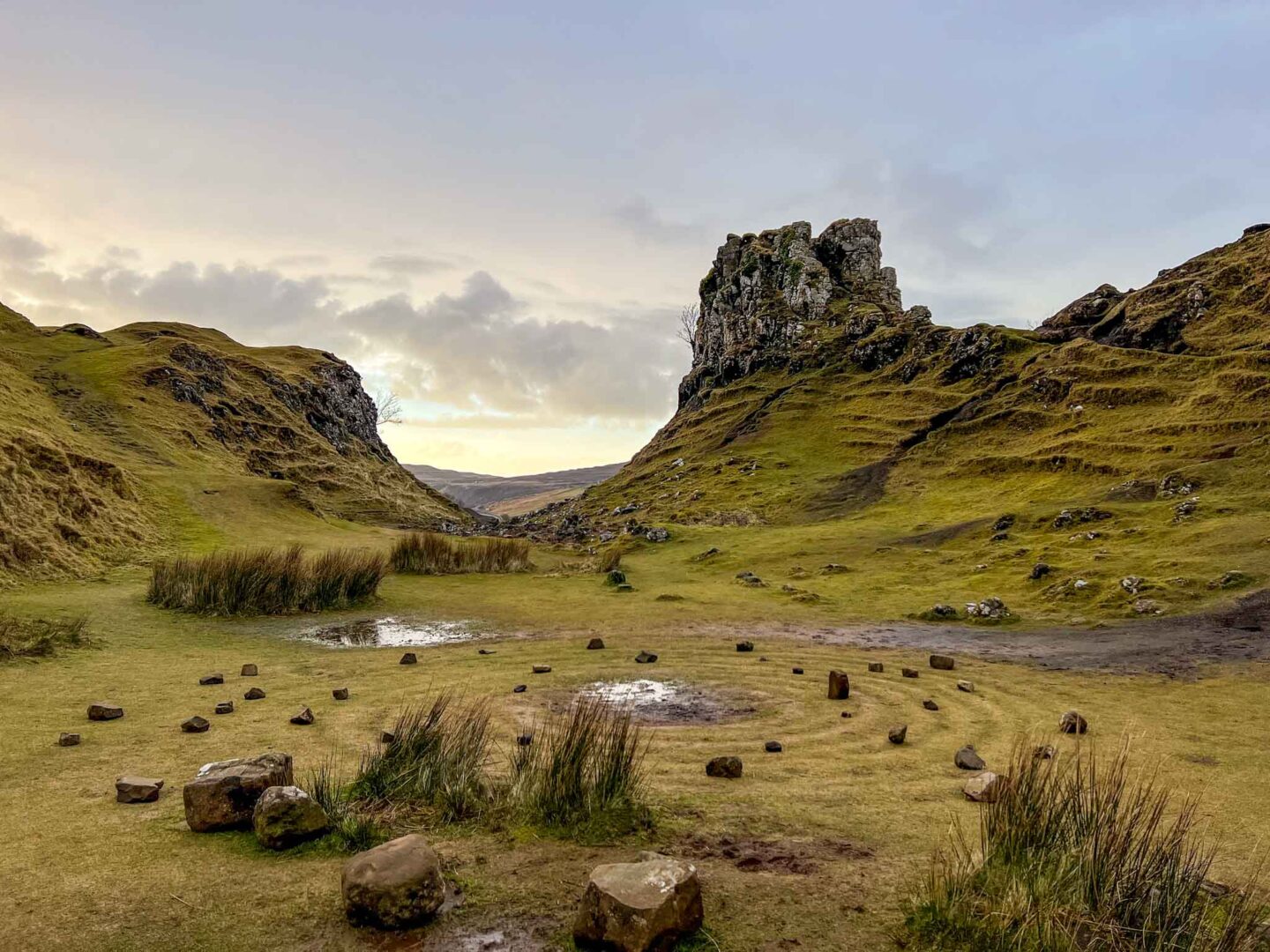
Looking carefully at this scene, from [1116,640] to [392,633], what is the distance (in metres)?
18.1

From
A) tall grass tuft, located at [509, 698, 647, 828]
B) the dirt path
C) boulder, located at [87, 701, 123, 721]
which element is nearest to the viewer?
tall grass tuft, located at [509, 698, 647, 828]

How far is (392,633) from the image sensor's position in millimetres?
18906

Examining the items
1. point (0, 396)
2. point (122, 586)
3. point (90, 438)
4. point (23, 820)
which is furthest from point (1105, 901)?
point (90, 438)

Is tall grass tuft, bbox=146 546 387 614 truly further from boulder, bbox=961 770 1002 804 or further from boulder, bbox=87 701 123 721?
boulder, bbox=961 770 1002 804

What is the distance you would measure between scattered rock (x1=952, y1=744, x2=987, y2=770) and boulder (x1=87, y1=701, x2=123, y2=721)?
11.0 metres

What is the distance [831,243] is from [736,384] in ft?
108

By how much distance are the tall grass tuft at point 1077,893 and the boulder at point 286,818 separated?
14.4ft

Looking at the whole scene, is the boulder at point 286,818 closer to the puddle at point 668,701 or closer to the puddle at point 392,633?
the puddle at point 668,701

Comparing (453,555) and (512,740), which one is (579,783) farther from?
(453,555)

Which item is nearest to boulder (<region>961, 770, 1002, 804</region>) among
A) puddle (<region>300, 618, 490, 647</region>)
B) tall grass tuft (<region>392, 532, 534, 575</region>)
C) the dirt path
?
the dirt path

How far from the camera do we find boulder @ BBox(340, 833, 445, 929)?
14.2 ft

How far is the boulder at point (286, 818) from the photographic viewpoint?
208 inches

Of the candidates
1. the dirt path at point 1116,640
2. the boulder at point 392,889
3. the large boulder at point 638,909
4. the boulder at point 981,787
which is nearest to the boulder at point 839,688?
the boulder at point 981,787

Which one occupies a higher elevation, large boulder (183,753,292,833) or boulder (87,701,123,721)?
large boulder (183,753,292,833)
